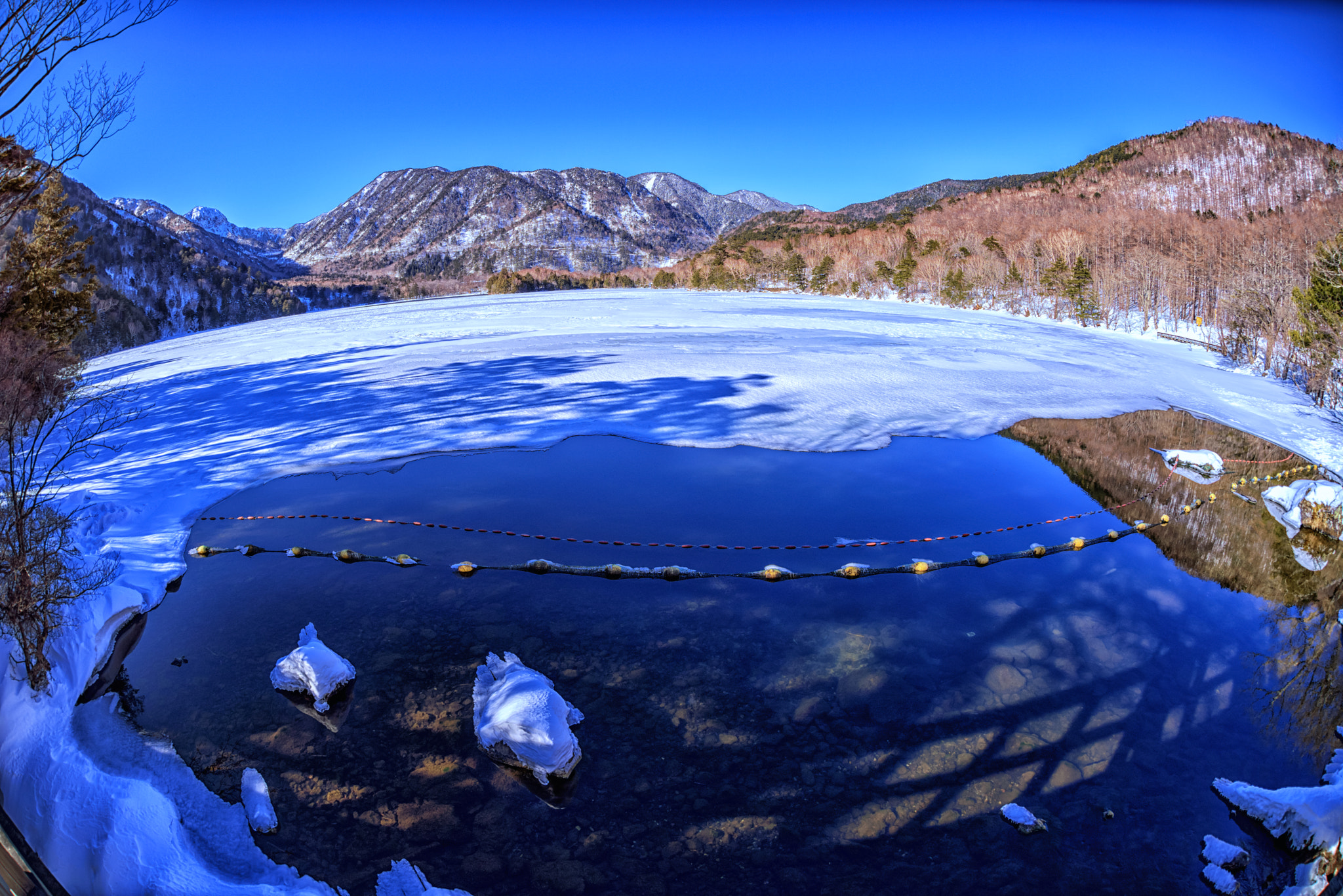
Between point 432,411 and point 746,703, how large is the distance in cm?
877

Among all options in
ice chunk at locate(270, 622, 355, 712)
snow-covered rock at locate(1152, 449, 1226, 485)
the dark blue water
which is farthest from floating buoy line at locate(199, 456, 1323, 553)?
ice chunk at locate(270, 622, 355, 712)

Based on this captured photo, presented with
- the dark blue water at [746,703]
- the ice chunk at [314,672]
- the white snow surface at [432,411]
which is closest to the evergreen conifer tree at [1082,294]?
the white snow surface at [432,411]

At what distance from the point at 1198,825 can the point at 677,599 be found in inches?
143

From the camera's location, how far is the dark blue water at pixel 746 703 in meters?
3.29

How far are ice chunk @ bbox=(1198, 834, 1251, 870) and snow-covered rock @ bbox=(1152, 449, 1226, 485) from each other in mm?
7139

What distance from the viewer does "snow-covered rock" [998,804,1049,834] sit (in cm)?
337

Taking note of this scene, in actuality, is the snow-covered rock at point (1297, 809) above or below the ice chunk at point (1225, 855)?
above

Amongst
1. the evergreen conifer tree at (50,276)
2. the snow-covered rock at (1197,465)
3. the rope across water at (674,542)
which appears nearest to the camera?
the rope across water at (674,542)

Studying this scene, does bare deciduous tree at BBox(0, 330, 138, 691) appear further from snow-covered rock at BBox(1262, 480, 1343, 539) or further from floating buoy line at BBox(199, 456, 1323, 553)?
snow-covered rock at BBox(1262, 480, 1343, 539)

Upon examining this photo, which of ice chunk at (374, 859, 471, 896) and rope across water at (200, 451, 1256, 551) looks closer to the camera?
ice chunk at (374, 859, 471, 896)

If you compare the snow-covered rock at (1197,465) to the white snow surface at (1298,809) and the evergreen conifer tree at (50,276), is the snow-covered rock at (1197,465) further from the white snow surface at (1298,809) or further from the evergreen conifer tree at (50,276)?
the evergreen conifer tree at (50,276)

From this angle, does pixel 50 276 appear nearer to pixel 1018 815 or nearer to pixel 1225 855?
pixel 1018 815

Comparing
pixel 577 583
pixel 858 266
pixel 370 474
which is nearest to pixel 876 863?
pixel 577 583

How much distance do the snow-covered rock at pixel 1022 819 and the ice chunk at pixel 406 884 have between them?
2736mm
